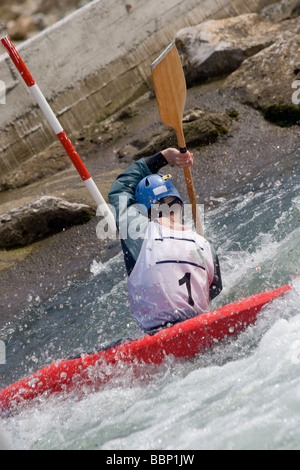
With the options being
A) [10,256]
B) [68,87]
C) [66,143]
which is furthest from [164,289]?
[68,87]

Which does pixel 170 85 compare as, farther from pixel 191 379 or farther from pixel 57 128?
pixel 191 379

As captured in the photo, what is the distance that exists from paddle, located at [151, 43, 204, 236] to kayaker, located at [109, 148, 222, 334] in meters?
0.52

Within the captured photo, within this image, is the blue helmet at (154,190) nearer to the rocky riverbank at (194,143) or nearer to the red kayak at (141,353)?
the red kayak at (141,353)

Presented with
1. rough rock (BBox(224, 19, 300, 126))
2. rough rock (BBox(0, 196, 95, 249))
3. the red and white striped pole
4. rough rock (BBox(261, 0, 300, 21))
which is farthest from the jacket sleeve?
rough rock (BBox(261, 0, 300, 21))

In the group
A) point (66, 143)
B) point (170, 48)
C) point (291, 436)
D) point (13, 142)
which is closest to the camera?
point (291, 436)

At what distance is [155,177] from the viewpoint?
379 cm

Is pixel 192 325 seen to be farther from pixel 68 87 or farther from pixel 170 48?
pixel 68 87

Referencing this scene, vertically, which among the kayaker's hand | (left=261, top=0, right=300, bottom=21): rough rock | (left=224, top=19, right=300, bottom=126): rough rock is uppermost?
the kayaker's hand

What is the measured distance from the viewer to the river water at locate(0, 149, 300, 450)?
115 inches

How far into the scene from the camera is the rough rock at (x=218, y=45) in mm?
8625

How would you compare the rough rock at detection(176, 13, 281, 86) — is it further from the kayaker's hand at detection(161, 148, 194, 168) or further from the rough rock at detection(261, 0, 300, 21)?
the kayaker's hand at detection(161, 148, 194, 168)

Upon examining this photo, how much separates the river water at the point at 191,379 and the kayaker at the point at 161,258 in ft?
0.93

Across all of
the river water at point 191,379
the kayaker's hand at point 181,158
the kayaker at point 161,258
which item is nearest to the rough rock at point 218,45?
the river water at point 191,379
